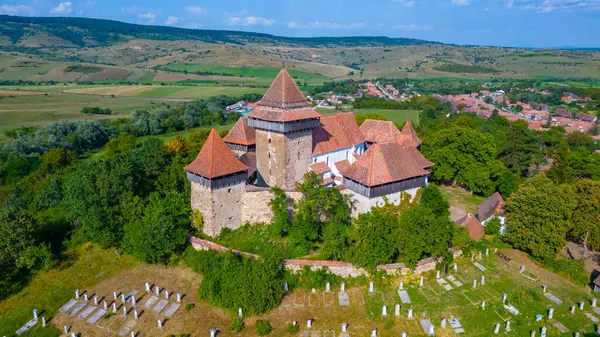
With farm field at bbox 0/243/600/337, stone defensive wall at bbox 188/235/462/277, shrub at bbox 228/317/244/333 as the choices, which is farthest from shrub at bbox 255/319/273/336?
stone defensive wall at bbox 188/235/462/277

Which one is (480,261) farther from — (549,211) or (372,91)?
(372,91)

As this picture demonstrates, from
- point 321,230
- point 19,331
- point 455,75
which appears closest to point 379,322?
point 321,230

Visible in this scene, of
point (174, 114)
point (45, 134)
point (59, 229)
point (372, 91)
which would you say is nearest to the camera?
point (59, 229)

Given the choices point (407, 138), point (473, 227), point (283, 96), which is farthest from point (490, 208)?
point (283, 96)

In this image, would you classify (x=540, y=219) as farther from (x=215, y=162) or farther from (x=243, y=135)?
(x=243, y=135)

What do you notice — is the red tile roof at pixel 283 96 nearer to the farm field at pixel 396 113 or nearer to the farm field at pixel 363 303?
the farm field at pixel 363 303

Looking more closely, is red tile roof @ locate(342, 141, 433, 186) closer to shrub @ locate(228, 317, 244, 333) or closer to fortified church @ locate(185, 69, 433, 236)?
fortified church @ locate(185, 69, 433, 236)

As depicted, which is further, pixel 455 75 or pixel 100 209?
pixel 455 75
